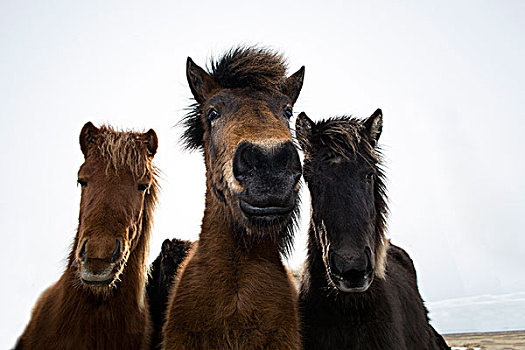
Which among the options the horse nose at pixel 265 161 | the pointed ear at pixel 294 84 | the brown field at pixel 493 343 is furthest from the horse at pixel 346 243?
the brown field at pixel 493 343

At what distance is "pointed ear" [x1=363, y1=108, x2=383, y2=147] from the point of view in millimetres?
4449

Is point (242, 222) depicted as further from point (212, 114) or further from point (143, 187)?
point (143, 187)

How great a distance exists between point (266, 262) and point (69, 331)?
1.95m

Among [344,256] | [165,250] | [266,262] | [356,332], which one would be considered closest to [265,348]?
[266,262]

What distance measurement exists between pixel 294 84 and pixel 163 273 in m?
2.99

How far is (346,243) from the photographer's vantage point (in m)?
3.33

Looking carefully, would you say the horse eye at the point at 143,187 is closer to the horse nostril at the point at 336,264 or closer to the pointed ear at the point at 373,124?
the horse nostril at the point at 336,264

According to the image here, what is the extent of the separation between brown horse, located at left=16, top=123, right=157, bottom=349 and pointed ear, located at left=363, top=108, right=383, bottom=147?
270 centimetres

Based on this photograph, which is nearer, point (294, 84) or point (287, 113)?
point (287, 113)

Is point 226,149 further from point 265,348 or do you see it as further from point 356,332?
point 356,332

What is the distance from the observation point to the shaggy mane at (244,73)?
12.5 ft

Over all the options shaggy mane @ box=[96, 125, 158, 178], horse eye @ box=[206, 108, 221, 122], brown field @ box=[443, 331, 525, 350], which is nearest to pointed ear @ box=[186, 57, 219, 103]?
horse eye @ box=[206, 108, 221, 122]

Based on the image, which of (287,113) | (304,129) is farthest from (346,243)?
(304,129)

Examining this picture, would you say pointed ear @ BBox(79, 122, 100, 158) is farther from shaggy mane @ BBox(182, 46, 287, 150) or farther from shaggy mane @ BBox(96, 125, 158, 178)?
A: shaggy mane @ BBox(182, 46, 287, 150)
